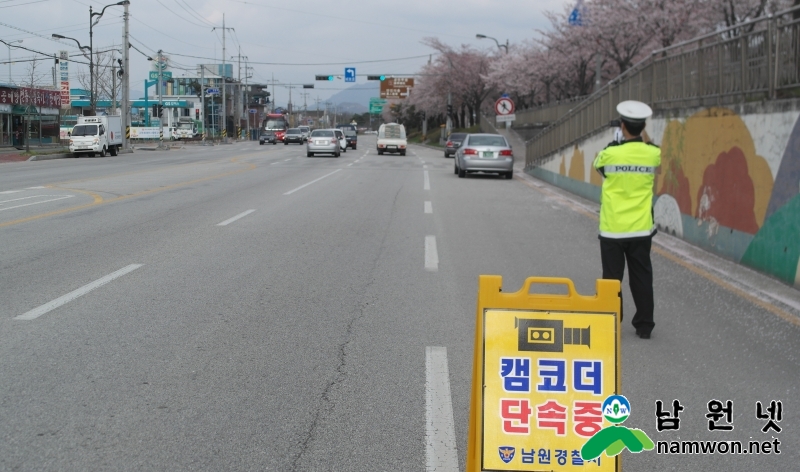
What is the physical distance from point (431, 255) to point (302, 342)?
4.54m

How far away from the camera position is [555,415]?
3.54 meters

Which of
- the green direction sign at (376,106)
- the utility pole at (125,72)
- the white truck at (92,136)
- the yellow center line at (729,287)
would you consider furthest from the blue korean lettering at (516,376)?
the green direction sign at (376,106)

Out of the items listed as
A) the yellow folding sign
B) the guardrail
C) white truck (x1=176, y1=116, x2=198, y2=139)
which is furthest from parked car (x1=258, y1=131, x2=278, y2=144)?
the yellow folding sign

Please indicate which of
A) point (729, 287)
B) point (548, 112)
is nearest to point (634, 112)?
point (729, 287)

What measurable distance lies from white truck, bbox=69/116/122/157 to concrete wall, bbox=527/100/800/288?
35949mm

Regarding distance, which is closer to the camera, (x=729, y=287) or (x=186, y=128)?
(x=729, y=287)

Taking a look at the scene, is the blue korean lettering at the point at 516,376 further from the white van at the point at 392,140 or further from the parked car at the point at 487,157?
the white van at the point at 392,140

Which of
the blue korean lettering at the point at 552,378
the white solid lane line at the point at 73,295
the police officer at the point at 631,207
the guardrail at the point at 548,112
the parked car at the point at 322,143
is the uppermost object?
the guardrail at the point at 548,112

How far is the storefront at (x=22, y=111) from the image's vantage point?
5444cm

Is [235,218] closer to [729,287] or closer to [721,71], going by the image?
[721,71]

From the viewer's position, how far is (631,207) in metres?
6.38

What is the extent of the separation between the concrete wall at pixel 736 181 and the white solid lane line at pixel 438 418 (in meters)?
4.84

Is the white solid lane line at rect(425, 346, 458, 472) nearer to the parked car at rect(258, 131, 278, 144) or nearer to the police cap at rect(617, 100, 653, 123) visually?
the police cap at rect(617, 100, 653, 123)

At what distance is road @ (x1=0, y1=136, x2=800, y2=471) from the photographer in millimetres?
4211
